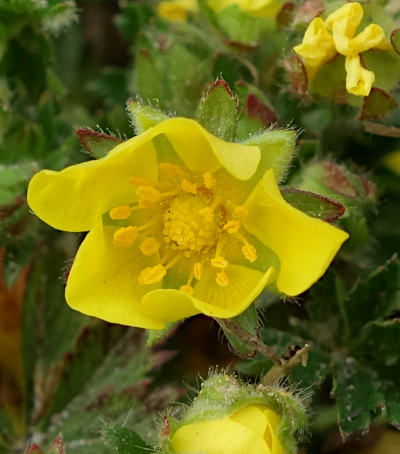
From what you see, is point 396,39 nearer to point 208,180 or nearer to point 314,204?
point 314,204

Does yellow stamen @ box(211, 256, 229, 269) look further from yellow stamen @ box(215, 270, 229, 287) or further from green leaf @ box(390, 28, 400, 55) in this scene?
green leaf @ box(390, 28, 400, 55)

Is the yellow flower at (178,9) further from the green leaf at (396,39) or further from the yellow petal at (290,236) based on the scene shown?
the yellow petal at (290,236)

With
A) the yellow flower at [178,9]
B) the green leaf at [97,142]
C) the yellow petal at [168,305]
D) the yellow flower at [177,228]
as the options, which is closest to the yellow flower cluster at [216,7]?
the yellow flower at [178,9]

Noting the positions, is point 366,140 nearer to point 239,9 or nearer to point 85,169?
point 239,9

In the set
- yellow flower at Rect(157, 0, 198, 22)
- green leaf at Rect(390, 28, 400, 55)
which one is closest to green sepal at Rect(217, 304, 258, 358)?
green leaf at Rect(390, 28, 400, 55)

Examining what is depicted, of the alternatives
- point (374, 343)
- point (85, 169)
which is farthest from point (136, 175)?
point (374, 343)
